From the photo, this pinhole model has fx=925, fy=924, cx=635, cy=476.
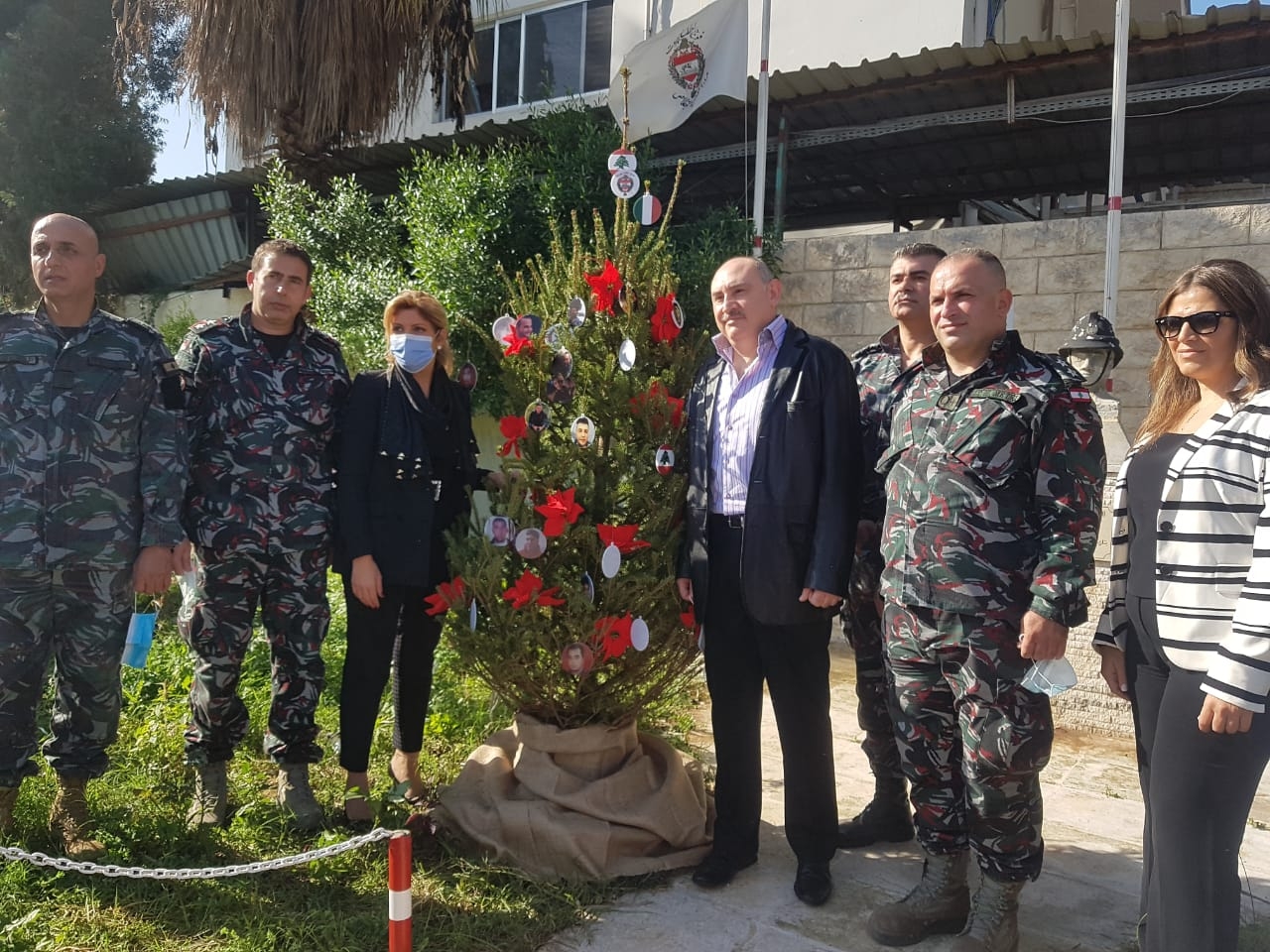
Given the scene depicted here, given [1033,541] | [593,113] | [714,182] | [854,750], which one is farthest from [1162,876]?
[714,182]

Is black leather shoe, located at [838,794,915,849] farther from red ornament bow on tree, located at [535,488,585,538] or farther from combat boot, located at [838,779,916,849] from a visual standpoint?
red ornament bow on tree, located at [535,488,585,538]

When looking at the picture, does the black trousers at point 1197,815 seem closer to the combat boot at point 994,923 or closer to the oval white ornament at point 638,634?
the combat boot at point 994,923

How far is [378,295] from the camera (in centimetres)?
711

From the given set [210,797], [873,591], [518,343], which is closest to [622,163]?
[518,343]

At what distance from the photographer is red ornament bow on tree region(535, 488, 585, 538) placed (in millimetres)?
3188

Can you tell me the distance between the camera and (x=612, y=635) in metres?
3.21

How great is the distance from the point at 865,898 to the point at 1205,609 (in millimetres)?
1557

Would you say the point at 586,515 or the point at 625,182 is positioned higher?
the point at 625,182

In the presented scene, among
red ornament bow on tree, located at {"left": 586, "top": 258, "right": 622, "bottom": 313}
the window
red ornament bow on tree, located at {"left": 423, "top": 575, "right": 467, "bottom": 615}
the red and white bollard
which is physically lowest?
the red and white bollard

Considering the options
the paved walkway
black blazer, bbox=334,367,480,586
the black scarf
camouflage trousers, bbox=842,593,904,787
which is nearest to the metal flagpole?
the paved walkway

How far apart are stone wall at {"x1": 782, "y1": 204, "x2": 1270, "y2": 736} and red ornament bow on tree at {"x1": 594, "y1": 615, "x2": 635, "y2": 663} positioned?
3.09m

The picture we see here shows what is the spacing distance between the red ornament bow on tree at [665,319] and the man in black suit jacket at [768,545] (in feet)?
0.73

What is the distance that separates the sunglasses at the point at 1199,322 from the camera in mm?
2281

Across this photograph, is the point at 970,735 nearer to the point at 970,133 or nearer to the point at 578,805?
the point at 578,805
